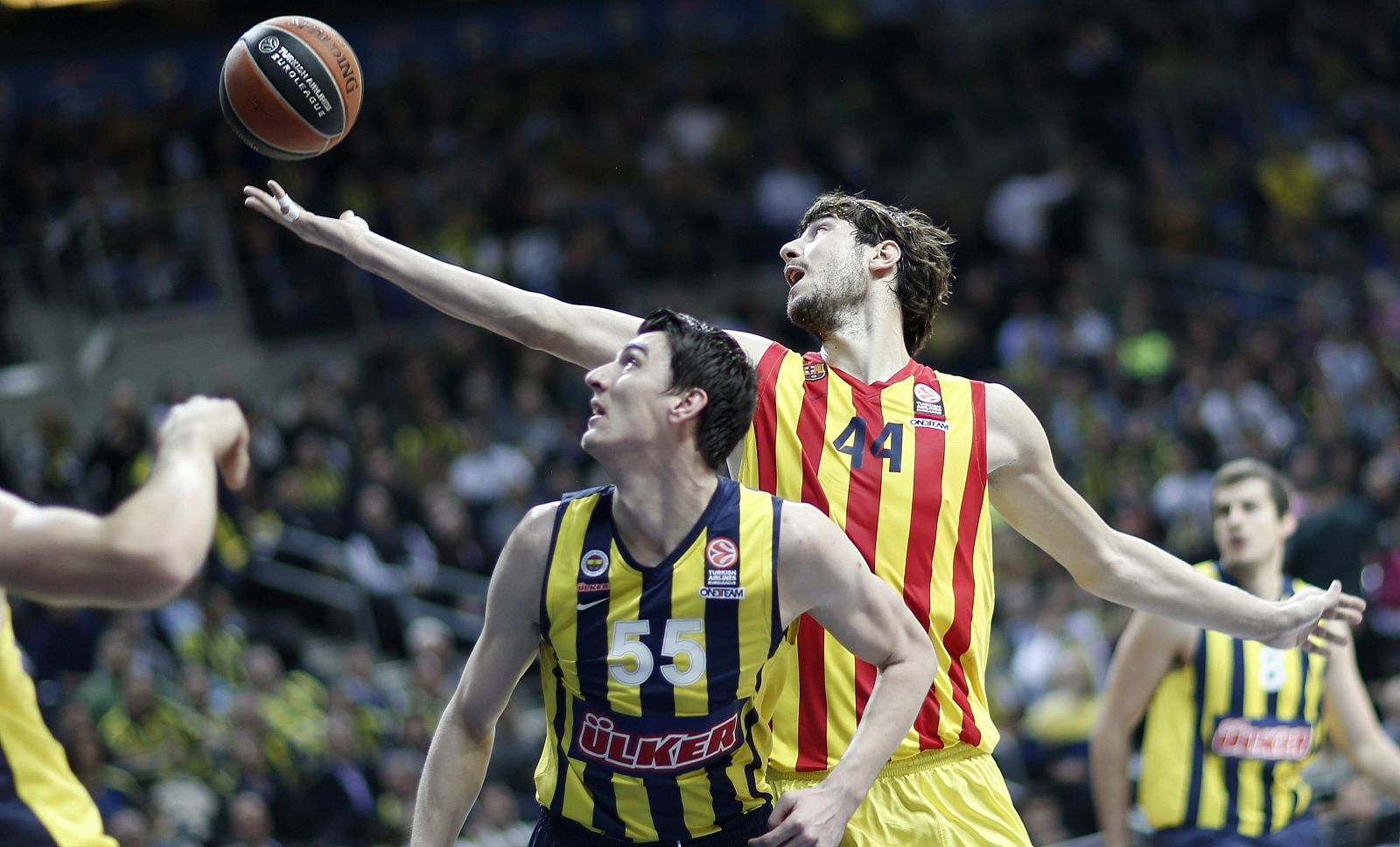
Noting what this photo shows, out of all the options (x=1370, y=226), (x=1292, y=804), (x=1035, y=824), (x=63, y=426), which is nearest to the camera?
(x=1292, y=804)

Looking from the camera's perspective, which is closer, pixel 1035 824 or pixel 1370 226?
pixel 1035 824

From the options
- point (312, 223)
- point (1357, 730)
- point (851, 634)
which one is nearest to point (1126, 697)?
point (1357, 730)

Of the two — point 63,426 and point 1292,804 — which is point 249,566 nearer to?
point 63,426

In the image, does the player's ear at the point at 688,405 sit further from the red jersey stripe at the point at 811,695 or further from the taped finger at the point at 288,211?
the taped finger at the point at 288,211

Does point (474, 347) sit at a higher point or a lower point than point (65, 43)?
lower

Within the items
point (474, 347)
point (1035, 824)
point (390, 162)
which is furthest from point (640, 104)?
point (1035, 824)

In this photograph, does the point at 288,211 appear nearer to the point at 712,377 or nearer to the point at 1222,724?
the point at 712,377

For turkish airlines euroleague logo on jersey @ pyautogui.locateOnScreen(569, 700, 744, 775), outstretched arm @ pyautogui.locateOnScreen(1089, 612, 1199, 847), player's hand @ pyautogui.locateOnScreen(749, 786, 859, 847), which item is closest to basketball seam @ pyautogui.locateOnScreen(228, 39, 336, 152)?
turkish airlines euroleague logo on jersey @ pyautogui.locateOnScreen(569, 700, 744, 775)

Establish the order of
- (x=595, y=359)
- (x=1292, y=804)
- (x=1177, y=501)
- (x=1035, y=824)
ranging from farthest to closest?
(x=1177, y=501) → (x=1035, y=824) → (x=1292, y=804) → (x=595, y=359)

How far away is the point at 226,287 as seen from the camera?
15.2 meters

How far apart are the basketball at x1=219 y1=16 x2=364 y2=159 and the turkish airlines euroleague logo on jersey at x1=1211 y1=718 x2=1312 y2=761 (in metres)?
3.82

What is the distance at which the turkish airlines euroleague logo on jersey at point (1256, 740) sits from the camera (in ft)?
19.0

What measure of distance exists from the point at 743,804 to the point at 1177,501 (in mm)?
11337

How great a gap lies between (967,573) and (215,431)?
2167mm
